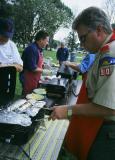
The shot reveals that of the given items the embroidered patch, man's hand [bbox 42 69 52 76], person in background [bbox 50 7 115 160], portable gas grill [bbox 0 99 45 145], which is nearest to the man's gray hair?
person in background [bbox 50 7 115 160]

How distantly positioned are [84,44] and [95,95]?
323 millimetres

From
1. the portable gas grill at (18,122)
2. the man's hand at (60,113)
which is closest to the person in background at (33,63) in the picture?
the portable gas grill at (18,122)

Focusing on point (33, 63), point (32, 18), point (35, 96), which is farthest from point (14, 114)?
point (32, 18)

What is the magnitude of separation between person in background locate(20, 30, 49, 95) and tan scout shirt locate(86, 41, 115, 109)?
10.4 feet

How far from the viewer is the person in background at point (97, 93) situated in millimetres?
1733

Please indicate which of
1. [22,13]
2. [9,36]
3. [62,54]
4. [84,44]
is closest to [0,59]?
[9,36]

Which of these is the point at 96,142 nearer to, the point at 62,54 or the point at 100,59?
the point at 100,59

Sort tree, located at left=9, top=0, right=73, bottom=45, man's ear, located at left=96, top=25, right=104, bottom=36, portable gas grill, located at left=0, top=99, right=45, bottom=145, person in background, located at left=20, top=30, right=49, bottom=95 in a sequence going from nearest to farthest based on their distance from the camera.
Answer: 1. man's ear, located at left=96, top=25, right=104, bottom=36
2. portable gas grill, located at left=0, top=99, right=45, bottom=145
3. person in background, located at left=20, top=30, right=49, bottom=95
4. tree, located at left=9, top=0, right=73, bottom=45

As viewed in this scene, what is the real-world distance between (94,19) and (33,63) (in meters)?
3.16

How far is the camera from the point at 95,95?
1785 millimetres

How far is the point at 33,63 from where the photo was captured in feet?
16.1

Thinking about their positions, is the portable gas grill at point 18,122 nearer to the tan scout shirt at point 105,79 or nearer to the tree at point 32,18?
the tan scout shirt at point 105,79

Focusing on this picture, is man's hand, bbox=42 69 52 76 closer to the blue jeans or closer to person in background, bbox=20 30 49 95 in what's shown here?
person in background, bbox=20 30 49 95

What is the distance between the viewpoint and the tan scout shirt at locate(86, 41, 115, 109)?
1713mm
